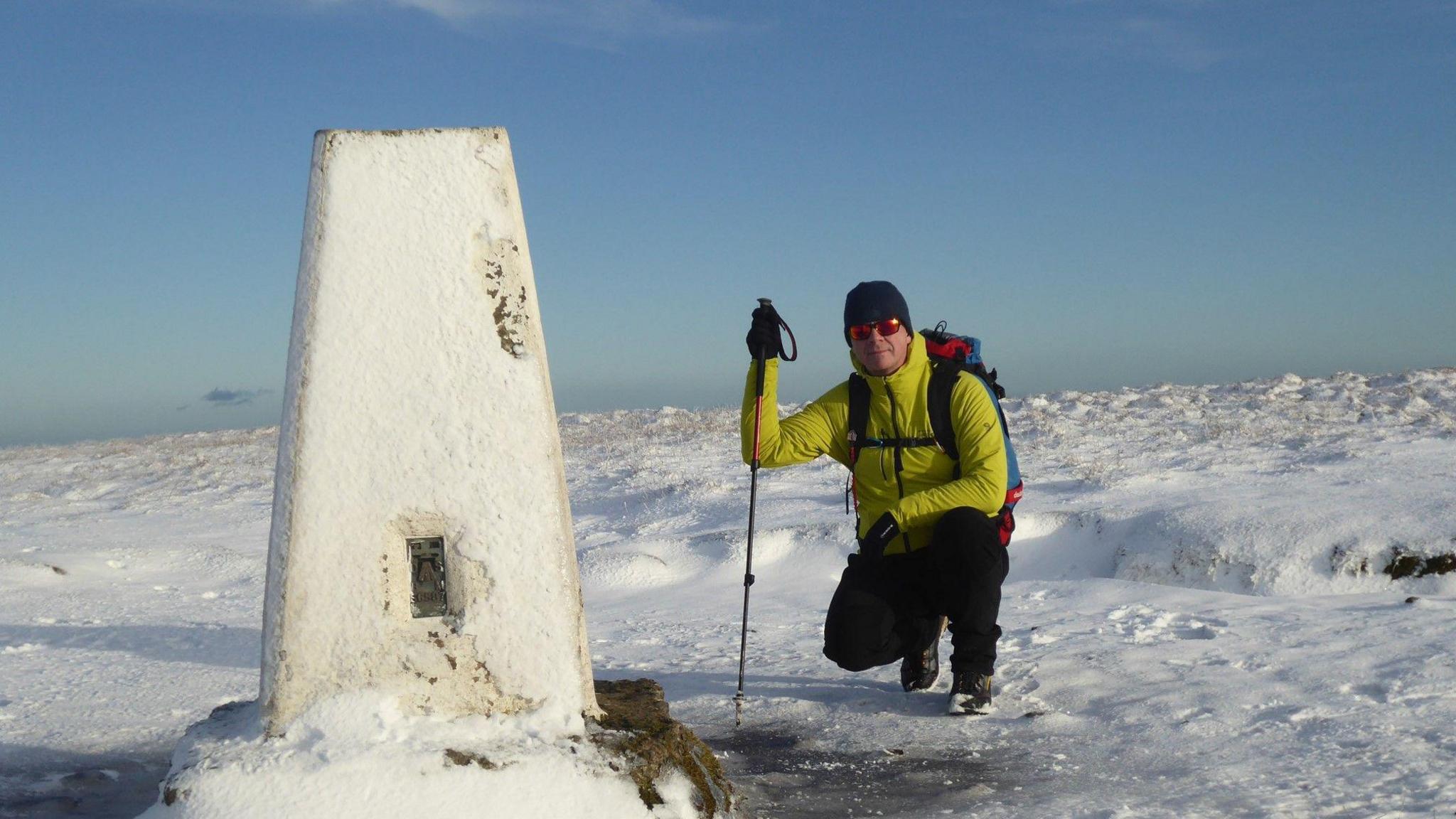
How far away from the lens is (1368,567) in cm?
675

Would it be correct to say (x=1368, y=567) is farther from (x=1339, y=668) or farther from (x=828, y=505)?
(x=828, y=505)

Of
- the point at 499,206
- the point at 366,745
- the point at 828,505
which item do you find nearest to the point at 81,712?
the point at 366,745

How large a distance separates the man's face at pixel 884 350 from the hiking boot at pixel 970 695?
1.25 meters

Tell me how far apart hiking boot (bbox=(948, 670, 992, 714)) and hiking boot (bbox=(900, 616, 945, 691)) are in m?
0.29

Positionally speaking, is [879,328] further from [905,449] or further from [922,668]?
[922,668]

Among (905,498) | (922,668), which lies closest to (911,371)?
(905,498)

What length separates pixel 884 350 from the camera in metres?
4.59

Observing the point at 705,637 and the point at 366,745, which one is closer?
the point at 366,745

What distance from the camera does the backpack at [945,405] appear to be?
15.2ft

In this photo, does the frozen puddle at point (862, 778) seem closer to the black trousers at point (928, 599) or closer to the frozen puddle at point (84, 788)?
the black trousers at point (928, 599)

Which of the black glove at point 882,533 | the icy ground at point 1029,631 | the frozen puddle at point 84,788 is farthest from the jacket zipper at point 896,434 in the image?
the frozen puddle at point 84,788

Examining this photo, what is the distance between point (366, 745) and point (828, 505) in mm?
7028

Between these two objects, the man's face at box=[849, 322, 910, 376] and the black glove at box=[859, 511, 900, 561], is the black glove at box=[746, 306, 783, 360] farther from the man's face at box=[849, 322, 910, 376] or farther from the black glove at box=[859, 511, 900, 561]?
the black glove at box=[859, 511, 900, 561]

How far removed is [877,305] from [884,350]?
181 millimetres
